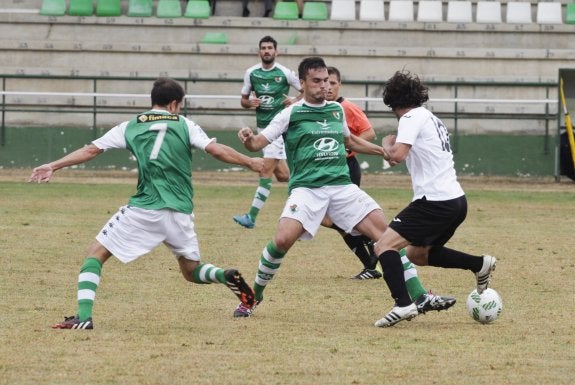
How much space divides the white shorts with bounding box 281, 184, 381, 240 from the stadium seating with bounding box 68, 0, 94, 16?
21.2m

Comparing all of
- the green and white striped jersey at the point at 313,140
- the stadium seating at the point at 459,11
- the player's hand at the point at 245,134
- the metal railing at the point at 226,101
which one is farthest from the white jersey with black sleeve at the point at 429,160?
the stadium seating at the point at 459,11

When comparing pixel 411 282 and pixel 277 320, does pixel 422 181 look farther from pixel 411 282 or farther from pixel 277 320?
pixel 277 320

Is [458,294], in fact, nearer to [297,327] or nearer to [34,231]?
[297,327]

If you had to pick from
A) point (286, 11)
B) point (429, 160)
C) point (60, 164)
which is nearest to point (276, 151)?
point (429, 160)

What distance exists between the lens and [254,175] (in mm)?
25531

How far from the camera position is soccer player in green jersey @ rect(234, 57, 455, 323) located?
9.55 metres

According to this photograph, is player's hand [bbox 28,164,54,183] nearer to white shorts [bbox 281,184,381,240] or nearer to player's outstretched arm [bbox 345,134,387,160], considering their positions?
white shorts [bbox 281,184,381,240]

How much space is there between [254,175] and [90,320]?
55.3 feet

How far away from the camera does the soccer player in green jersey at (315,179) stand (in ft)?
31.3

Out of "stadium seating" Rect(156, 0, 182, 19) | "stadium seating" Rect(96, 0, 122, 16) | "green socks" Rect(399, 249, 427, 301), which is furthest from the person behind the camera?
"stadium seating" Rect(96, 0, 122, 16)

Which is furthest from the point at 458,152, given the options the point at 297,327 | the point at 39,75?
the point at 297,327

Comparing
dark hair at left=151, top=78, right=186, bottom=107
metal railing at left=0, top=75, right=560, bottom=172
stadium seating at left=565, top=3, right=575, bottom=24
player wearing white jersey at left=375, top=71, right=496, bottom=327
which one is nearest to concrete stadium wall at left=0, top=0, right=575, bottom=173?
metal railing at left=0, top=75, right=560, bottom=172

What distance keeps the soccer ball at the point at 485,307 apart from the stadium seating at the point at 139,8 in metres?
21.9

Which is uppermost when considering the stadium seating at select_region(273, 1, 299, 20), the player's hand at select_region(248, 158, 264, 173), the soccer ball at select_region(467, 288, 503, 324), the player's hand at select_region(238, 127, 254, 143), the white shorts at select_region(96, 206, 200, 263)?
the stadium seating at select_region(273, 1, 299, 20)
